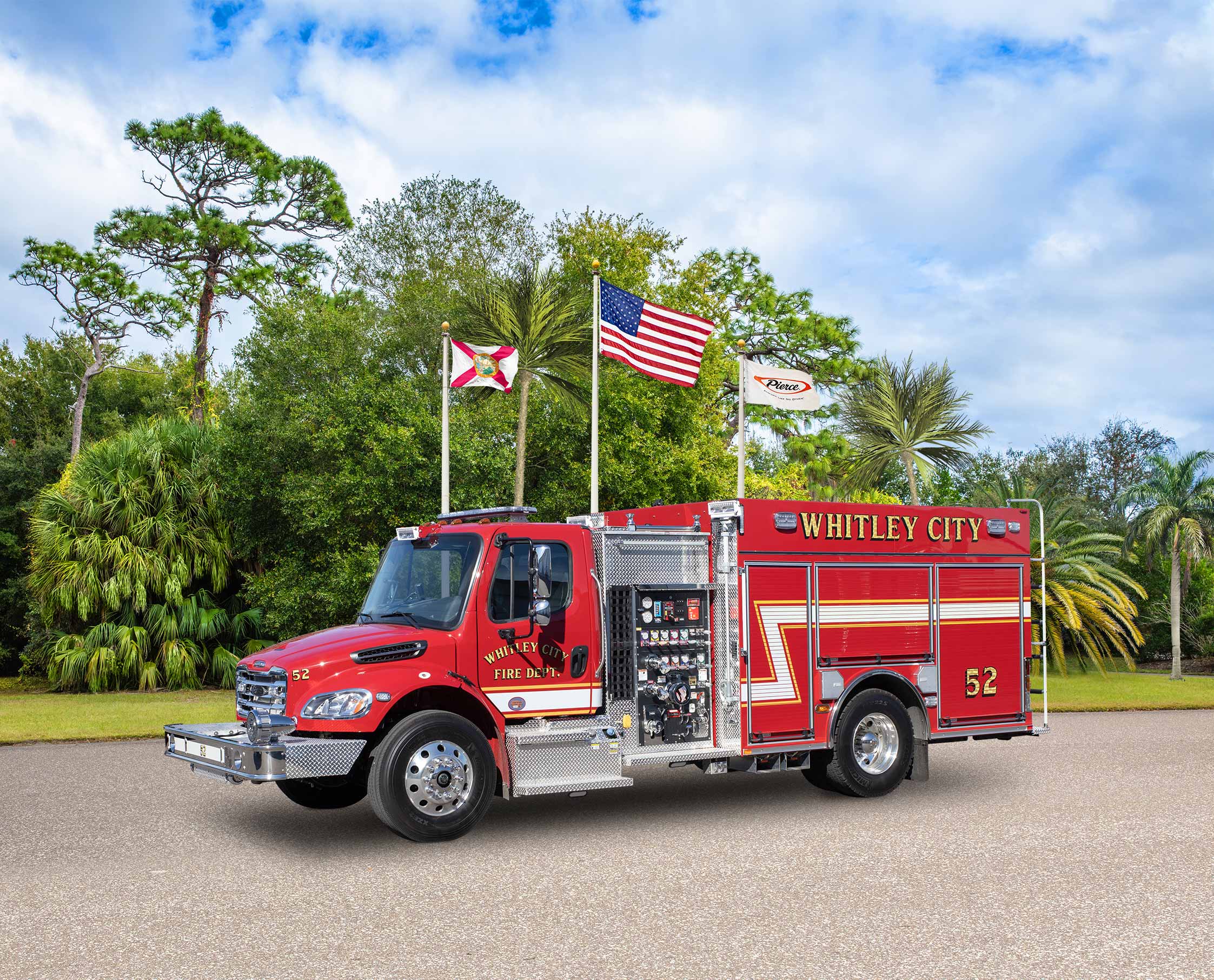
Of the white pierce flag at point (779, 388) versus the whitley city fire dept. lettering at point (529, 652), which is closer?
the whitley city fire dept. lettering at point (529, 652)

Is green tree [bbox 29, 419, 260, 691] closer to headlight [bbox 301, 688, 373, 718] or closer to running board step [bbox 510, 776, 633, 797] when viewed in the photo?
headlight [bbox 301, 688, 373, 718]

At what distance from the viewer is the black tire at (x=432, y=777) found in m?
8.20

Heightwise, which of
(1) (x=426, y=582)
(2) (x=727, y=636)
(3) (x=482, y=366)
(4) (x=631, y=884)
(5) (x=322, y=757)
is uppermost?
(3) (x=482, y=366)

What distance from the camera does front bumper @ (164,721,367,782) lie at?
798cm

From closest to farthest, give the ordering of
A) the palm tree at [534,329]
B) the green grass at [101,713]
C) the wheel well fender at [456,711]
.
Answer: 1. the wheel well fender at [456,711]
2. the green grass at [101,713]
3. the palm tree at [534,329]

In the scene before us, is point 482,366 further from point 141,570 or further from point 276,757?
point 141,570

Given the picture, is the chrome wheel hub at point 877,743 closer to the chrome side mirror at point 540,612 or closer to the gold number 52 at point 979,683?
the gold number 52 at point 979,683

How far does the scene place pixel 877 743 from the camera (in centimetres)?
1067

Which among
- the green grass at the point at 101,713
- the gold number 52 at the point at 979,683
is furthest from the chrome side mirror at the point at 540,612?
the green grass at the point at 101,713

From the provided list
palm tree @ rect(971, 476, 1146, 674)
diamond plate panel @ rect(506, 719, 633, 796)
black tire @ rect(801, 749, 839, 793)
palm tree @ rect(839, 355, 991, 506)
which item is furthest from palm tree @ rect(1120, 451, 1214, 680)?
diamond plate panel @ rect(506, 719, 633, 796)

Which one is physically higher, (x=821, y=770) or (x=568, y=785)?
(x=568, y=785)

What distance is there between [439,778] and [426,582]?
65.0 inches

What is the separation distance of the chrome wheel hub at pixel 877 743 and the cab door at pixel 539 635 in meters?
2.79

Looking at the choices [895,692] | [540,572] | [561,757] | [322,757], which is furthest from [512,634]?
[895,692]
